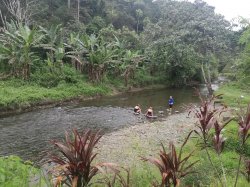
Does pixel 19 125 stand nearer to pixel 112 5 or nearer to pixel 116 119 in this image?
pixel 116 119

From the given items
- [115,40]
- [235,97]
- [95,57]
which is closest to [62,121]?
[95,57]

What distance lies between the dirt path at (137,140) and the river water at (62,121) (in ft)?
5.95

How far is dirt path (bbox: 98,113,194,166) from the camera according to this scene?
12.0m

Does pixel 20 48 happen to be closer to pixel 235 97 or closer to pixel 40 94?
pixel 40 94

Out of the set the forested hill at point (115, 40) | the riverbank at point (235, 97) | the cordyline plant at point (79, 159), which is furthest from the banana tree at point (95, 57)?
the cordyline plant at point (79, 159)

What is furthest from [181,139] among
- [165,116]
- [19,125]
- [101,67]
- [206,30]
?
[206,30]

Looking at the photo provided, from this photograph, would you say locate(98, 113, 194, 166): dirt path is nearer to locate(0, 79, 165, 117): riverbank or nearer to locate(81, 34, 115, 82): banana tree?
locate(0, 79, 165, 117): riverbank

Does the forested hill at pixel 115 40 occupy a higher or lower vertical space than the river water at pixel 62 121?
higher

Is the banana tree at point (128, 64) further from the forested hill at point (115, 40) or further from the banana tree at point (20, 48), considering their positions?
the banana tree at point (20, 48)

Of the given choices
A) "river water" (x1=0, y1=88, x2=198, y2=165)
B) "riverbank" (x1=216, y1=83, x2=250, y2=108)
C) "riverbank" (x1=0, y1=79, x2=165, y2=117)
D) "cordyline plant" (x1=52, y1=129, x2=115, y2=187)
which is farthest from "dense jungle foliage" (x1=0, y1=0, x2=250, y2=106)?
"cordyline plant" (x1=52, y1=129, x2=115, y2=187)

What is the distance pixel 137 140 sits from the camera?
14.0m

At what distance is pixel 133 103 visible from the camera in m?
25.9

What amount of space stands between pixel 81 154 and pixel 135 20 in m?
48.8

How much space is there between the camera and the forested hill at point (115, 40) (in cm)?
2727
